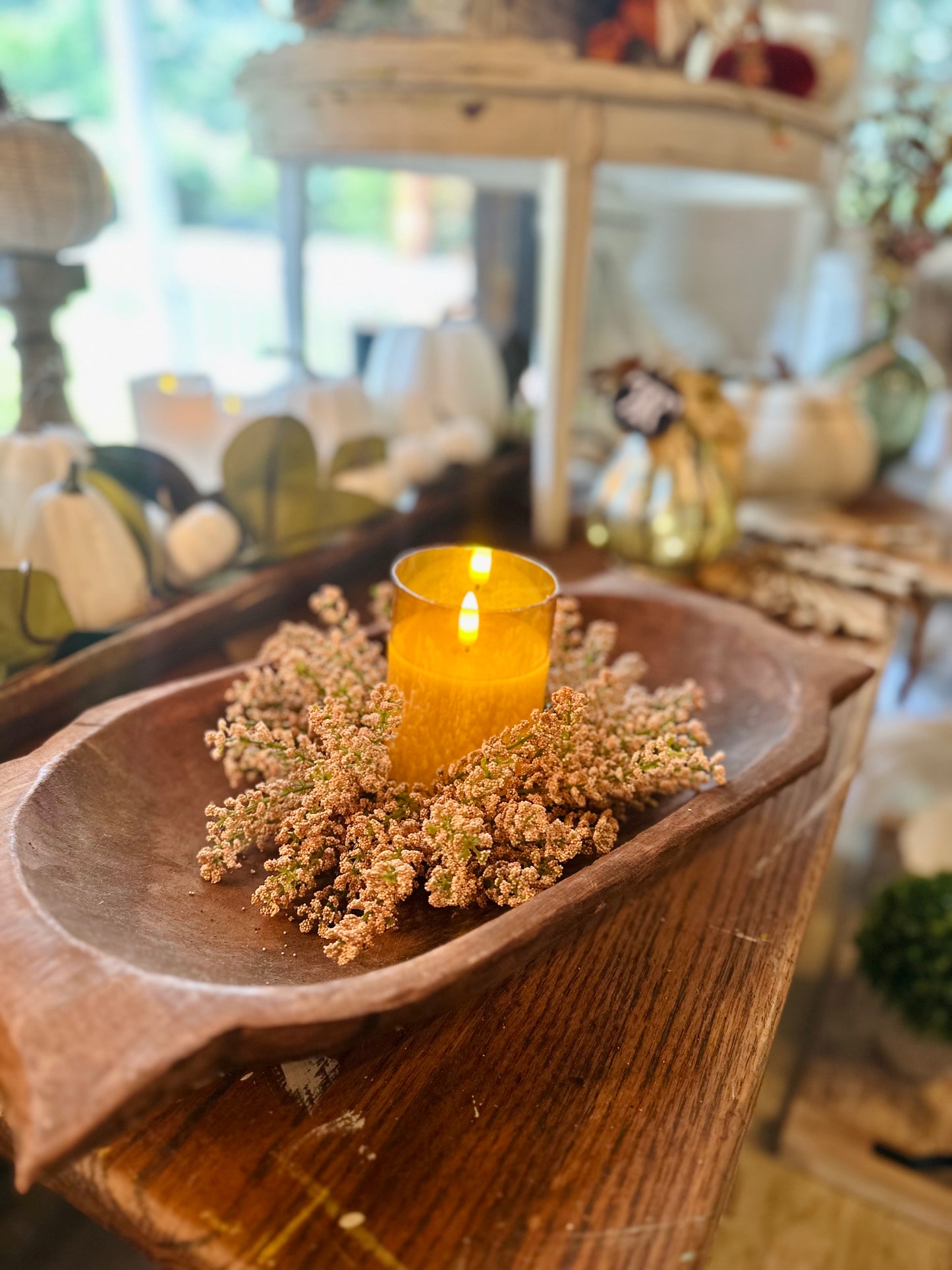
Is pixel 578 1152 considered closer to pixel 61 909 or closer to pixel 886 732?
pixel 61 909

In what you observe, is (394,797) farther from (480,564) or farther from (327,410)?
(327,410)

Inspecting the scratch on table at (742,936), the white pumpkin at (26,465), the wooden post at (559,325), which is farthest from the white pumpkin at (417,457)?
the scratch on table at (742,936)

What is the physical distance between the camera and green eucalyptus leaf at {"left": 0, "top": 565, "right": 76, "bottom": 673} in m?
0.61

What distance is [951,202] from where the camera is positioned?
2.10 m

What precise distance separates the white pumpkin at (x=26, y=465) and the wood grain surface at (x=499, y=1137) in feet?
1.50

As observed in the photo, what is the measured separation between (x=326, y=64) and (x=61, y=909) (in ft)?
2.77

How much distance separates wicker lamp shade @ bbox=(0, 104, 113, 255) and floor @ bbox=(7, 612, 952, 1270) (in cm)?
79

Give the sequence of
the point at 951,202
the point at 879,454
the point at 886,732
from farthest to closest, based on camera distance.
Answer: the point at 951,202 < the point at 879,454 < the point at 886,732

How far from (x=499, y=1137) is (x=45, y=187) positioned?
0.69m

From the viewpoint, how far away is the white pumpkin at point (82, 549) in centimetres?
65

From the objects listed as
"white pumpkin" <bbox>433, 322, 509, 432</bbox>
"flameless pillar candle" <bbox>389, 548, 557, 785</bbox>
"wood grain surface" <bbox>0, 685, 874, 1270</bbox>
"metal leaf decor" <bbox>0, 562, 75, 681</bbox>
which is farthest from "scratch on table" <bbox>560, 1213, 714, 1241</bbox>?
"white pumpkin" <bbox>433, 322, 509, 432</bbox>

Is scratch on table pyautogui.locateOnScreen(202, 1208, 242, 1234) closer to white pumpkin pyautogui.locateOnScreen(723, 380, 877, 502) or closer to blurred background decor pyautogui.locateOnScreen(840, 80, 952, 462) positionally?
white pumpkin pyautogui.locateOnScreen(723, 380, 877, 502)

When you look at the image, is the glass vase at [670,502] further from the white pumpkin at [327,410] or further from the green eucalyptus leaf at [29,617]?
the green eucalyptus leaf at [29,617]

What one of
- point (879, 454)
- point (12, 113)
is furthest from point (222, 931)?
point (879, 454)
